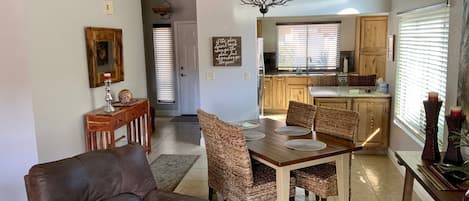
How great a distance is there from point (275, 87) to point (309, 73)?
87cm

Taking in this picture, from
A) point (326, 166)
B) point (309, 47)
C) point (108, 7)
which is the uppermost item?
point (108, 7)

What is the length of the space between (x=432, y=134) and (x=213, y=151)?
5.45 ft

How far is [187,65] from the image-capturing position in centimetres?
809

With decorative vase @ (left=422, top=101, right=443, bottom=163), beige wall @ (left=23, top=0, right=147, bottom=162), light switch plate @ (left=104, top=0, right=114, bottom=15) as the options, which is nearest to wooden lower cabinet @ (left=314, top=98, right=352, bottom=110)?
decorative vase @ (left=422, top=101, right=443, bottom=163)

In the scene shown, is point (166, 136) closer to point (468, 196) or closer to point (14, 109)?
point (14, 109)

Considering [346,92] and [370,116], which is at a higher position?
[346,92]

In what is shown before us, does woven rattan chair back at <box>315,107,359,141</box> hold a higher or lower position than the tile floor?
higher

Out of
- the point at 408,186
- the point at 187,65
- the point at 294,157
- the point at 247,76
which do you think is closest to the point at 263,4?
the point at 247,76

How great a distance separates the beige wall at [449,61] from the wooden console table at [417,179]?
0.64m

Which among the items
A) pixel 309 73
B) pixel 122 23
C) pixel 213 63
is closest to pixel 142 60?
pixel 122 23

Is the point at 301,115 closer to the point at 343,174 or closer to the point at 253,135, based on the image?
the point at 253,135

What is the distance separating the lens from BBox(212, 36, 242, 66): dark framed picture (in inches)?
212

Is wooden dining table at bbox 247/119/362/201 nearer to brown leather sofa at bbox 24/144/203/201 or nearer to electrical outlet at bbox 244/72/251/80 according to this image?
brown leather sofa at bbox 24/144/203/201

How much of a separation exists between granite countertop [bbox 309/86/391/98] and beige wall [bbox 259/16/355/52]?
283cm
